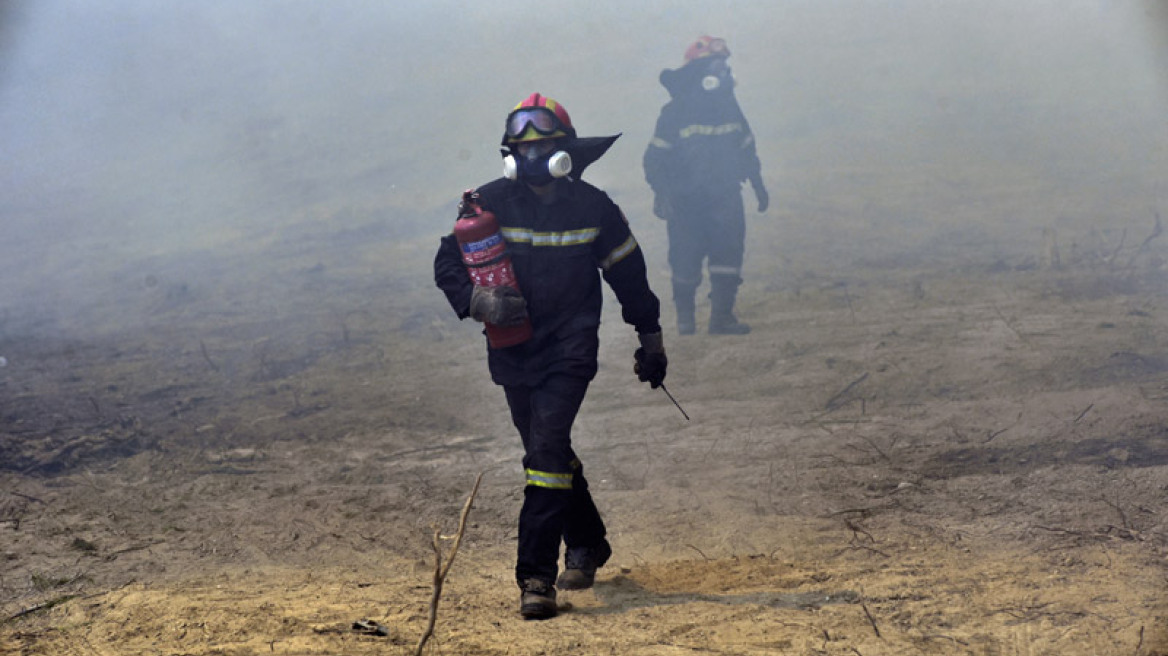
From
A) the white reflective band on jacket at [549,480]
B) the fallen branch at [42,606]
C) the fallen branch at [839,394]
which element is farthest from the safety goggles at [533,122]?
the fallen branch at [839,394]

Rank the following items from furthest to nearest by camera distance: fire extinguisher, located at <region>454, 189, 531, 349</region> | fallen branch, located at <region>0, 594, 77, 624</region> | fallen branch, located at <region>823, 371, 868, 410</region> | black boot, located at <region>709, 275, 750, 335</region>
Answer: black boot, located at <region>709, 275, 750, 335</region>, fallen branch, located at <region>823, 371, 868, 410</region>, fire extinguisher, located at <region>454, 189, 531, 349</region>, fallen branch, located at <region>0, 594, 77, 624</region>

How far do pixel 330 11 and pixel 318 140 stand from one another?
40.0ft

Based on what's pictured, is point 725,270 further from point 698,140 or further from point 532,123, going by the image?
point 532,123

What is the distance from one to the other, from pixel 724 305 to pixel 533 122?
5.59m

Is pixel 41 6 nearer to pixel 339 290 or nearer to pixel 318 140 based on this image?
pixel 318 140

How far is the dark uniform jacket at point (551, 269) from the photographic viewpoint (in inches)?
172

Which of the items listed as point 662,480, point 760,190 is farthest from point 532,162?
point 760,190

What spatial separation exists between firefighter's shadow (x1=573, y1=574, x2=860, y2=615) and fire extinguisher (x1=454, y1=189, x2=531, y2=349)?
1.13 metres

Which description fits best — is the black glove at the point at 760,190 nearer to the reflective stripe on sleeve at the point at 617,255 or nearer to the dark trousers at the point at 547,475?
the reflective stripe on sleeve at the point at 617,255

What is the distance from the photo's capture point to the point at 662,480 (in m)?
6.17

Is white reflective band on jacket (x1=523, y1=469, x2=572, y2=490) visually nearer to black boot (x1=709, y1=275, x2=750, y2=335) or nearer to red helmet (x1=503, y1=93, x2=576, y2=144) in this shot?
red helmet (x1=503, y1=93, x2=576, y2=144)

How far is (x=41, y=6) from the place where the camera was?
34125 mm

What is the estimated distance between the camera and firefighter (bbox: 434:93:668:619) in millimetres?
4270

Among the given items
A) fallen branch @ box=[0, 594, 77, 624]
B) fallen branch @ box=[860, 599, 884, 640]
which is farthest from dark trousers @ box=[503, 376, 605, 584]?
fallen branch @ box=[0, 594, 77, 624]
